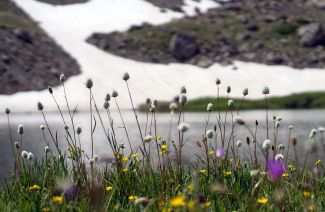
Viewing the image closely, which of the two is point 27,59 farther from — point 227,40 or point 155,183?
point 155,183

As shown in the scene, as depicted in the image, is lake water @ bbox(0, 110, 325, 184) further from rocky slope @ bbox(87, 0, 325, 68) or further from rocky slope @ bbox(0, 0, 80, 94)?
rocky slope @ bbox(87, 0, 325, 68)

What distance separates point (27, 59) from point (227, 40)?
61.1 m

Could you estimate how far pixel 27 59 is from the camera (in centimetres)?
11344

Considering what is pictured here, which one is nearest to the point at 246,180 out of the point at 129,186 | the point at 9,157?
the point at 129,186

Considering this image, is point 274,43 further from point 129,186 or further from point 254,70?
point 129,186

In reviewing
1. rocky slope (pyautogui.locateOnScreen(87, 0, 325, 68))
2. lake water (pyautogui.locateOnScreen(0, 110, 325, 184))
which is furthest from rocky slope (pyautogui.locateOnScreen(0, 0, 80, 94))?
lake water (pyautogui.locateOnScreen(0, 110, 325, 184))

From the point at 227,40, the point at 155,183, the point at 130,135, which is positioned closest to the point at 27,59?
the point at 227,40

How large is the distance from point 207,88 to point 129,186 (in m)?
127

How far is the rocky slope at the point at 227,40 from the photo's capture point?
142375 millimetres

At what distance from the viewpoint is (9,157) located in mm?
24250

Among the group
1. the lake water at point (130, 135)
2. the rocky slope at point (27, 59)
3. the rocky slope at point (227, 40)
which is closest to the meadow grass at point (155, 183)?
the lake water at point (130, 135)

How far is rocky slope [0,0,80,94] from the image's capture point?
107375 millimetres

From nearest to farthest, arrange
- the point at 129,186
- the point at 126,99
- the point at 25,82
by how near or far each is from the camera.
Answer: the point at 129,186
the point at 25,82
the point at 126,99

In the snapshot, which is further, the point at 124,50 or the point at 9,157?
the point at 124,50
